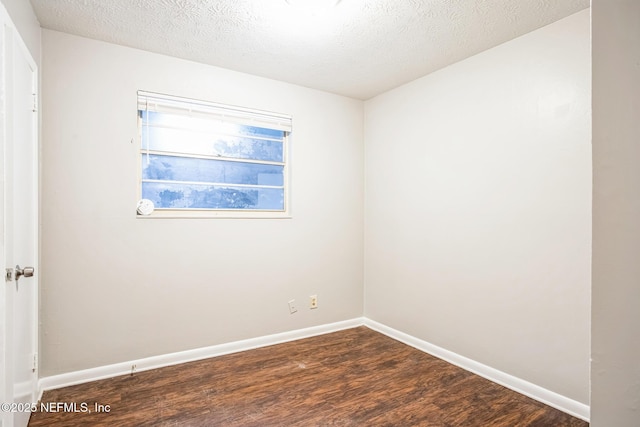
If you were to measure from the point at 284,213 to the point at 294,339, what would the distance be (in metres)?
1.22

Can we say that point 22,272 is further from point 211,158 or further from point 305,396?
point 305,396

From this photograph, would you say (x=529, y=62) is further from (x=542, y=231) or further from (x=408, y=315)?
(x=408, y=315)

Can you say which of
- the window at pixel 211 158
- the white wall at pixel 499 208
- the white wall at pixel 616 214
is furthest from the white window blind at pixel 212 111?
the white wall at pixel 616 214

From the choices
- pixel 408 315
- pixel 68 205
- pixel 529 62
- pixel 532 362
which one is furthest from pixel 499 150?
pixel 68 205

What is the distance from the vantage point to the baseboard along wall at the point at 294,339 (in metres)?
2.19

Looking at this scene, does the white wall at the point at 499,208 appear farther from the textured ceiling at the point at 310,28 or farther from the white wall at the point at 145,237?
the white wall at the point at 145,237

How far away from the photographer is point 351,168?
3711 millimetres

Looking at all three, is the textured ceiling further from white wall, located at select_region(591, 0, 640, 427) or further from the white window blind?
white wall, located at select_region(591, 0, 640, 427)

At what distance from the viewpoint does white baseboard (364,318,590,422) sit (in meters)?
2.09

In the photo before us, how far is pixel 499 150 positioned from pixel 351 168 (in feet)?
5.08

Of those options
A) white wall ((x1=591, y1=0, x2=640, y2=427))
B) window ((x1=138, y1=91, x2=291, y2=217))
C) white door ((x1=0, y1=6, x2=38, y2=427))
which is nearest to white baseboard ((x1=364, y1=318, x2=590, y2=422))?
window ((x1=138, y1=91, x2=291, y2=217))

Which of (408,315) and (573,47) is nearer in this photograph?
(573,47)

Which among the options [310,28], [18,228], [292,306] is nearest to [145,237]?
[18,228]

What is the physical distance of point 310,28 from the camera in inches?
90.0
